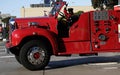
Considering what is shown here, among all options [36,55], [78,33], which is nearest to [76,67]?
[78,33]

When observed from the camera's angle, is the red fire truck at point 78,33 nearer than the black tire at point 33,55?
No

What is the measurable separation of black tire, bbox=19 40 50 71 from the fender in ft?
0.81

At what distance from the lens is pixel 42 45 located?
13312 millimetres

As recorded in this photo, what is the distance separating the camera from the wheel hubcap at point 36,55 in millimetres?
13266

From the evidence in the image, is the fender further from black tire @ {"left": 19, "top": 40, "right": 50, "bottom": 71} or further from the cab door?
the cab door

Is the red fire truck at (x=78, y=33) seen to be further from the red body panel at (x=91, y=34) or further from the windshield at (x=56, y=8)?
the windshield at (x=56, y=8)

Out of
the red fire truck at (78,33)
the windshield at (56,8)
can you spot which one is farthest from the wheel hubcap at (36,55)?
the windshield at (56,8)

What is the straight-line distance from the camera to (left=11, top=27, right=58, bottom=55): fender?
13.3 m

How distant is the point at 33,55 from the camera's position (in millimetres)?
13266

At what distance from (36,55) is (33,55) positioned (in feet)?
0.32

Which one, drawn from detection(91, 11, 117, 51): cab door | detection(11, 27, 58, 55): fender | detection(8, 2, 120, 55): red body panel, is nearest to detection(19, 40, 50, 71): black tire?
detection(11, 27, 58, 55): fender

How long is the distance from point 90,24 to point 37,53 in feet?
6.37

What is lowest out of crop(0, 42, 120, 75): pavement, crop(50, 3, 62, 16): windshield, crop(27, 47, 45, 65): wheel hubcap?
crop(0, 42, 120, 75): pavement

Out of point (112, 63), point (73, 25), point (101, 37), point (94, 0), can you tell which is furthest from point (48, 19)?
point (94, 0)
